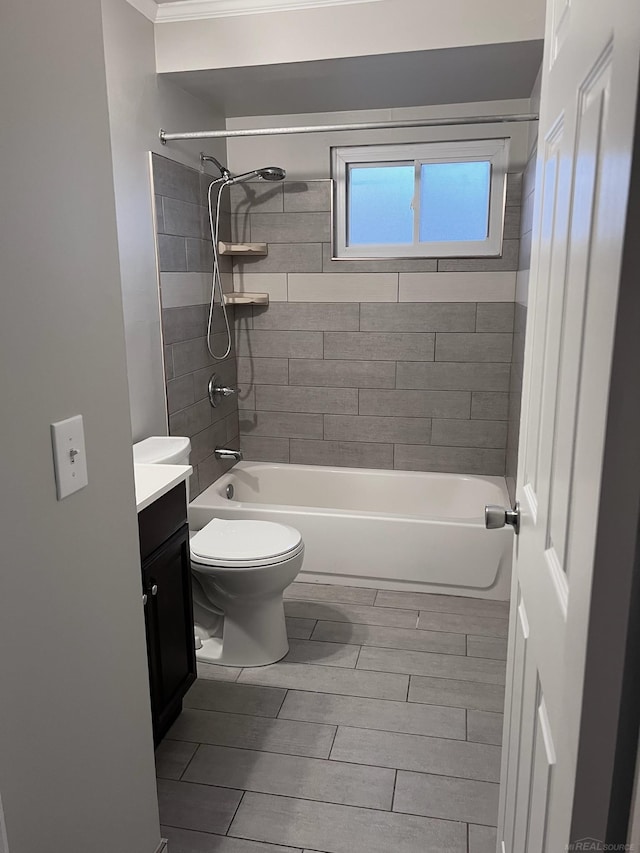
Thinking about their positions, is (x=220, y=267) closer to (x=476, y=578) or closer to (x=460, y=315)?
(x=460, y=315)

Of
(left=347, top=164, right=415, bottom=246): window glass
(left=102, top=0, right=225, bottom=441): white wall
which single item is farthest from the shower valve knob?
(left=347, top=164, right=415, bottom=246): window glass

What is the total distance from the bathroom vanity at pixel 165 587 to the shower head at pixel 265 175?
184 cm

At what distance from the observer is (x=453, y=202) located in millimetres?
3633

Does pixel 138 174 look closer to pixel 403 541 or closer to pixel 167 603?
pixel 167 603

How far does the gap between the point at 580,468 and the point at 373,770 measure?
1.64 m

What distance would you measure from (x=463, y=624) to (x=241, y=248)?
2262 millimetres

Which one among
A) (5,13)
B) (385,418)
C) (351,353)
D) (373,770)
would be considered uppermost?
(5,13)

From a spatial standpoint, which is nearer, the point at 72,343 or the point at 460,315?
the point at 72,343

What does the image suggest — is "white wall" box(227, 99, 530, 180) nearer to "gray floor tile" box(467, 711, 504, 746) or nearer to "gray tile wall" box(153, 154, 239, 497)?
"gray tile wall" box(153, 154, 239, 497)

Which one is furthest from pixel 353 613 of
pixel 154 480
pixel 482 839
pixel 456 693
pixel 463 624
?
pixel 154 480

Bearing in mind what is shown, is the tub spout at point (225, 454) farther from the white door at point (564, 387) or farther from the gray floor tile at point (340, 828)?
the white door at point (564, 387)

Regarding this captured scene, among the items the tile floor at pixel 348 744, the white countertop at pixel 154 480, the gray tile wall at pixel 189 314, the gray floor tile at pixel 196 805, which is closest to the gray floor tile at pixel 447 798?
the tile floor at pixel 348 744

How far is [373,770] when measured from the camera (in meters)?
2.03

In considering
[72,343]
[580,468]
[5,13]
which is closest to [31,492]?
[72,343]
